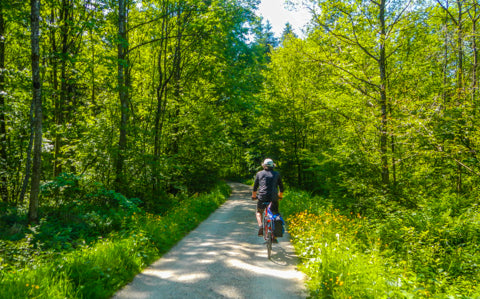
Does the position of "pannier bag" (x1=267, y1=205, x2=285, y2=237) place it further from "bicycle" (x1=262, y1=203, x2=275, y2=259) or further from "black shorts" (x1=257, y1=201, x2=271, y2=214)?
"black shorts" (x1=257, y1=201, x2=271, y2=214)

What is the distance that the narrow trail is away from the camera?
447cm

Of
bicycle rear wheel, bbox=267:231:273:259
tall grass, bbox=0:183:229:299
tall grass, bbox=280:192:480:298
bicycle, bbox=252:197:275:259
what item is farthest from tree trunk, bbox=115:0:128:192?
tall grass, bbox=280:192:480:298

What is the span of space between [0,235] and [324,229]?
7542 mm

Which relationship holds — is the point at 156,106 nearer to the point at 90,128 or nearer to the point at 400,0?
the point at 90,128

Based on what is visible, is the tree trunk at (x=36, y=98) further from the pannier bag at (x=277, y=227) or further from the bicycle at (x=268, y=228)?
the pannier bag at (x=277, y=227)

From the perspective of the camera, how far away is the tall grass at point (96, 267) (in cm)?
373

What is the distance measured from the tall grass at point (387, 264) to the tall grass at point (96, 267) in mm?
3348

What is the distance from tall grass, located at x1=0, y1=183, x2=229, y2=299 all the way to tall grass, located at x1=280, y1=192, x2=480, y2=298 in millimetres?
3348

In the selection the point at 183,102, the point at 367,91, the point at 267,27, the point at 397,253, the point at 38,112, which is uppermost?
the point at 267,27

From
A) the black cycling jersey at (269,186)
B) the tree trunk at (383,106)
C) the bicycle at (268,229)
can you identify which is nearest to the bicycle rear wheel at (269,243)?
the bicycle at (268,229)

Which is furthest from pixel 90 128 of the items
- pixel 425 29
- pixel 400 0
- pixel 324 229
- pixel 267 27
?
pixel 267 27

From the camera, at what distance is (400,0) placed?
8.99 metres

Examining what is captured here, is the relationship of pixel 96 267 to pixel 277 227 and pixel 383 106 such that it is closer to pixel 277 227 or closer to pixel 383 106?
pixel 277 227

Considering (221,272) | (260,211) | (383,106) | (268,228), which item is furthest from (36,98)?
(383,106)
